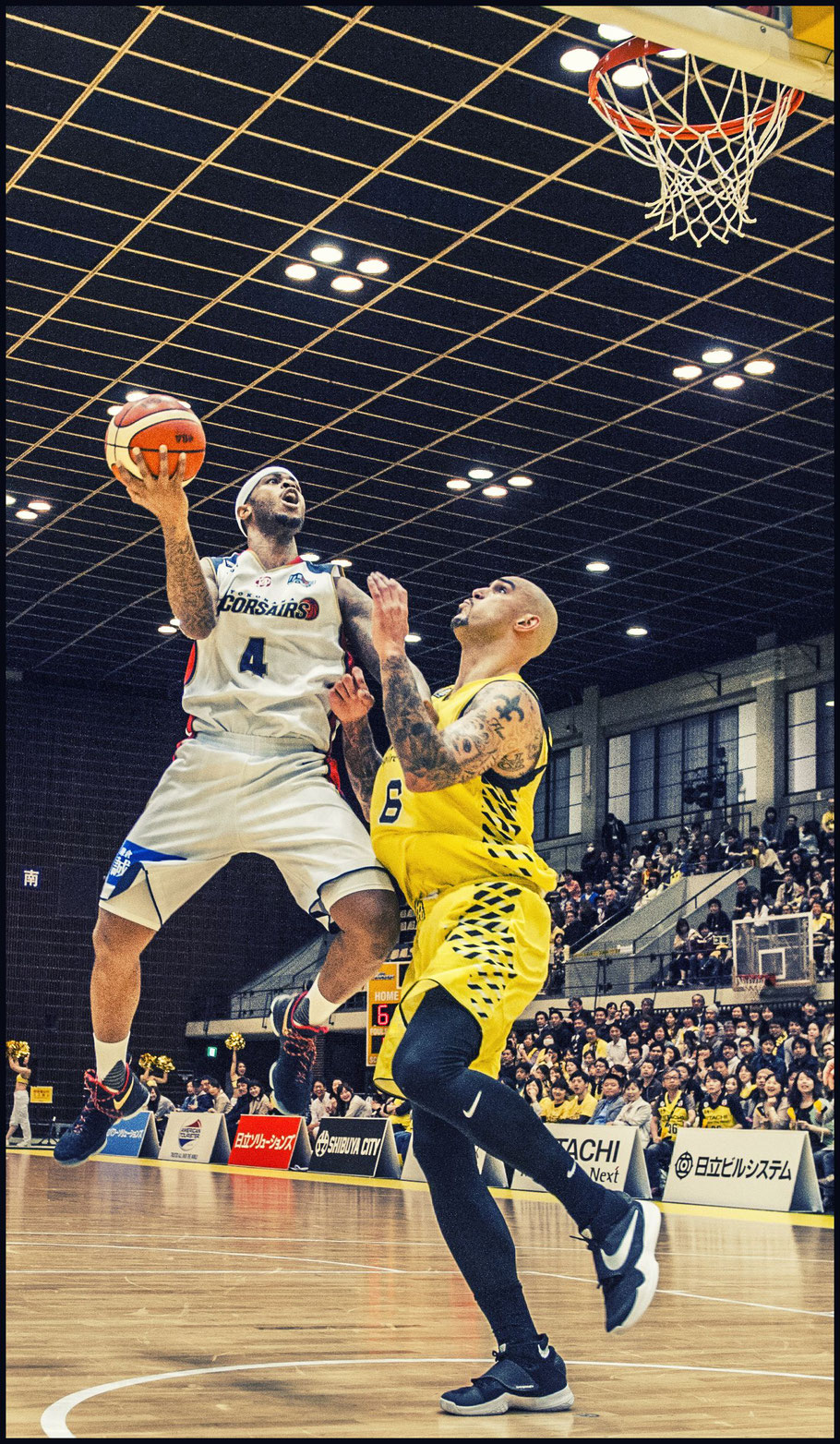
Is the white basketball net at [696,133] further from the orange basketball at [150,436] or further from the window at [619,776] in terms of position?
the window at [619,776]

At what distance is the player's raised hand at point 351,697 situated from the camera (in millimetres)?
5293

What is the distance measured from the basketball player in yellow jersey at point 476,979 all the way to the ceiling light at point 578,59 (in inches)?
312

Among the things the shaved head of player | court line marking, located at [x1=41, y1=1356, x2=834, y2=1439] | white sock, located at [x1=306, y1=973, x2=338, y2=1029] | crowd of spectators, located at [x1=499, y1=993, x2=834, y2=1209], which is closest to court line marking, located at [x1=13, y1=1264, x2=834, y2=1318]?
court line marking, located at [x1=41, y1=1356, x2=834, y2=1439]

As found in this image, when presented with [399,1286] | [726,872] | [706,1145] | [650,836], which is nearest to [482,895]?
[399,1286]

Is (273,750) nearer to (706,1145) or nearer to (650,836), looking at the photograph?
(706,1145)

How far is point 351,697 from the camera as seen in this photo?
17.4 feet

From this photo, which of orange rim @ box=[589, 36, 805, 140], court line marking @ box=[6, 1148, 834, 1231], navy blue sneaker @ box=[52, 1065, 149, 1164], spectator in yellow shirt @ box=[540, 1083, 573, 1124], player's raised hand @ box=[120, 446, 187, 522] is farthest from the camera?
spectator in yellow shirt @ box=[540, 1083, 573, 1124]

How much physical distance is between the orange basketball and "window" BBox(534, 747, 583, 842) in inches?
1084

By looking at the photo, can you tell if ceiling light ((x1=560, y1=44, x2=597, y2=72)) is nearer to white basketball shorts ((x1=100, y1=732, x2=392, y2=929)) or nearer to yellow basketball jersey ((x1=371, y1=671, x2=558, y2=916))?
yellow basketball jersey ((x1=371, y1=671, x2=558, y2=916))

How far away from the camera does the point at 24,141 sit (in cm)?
1312

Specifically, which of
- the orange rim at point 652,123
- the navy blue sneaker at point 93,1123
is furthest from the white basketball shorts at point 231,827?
the orange rim at point 652,123

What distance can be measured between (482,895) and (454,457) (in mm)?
15040

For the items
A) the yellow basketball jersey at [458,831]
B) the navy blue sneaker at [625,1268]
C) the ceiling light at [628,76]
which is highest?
the ceiling light at [628,76]

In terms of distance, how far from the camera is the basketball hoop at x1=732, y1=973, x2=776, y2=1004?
22.7 metres
